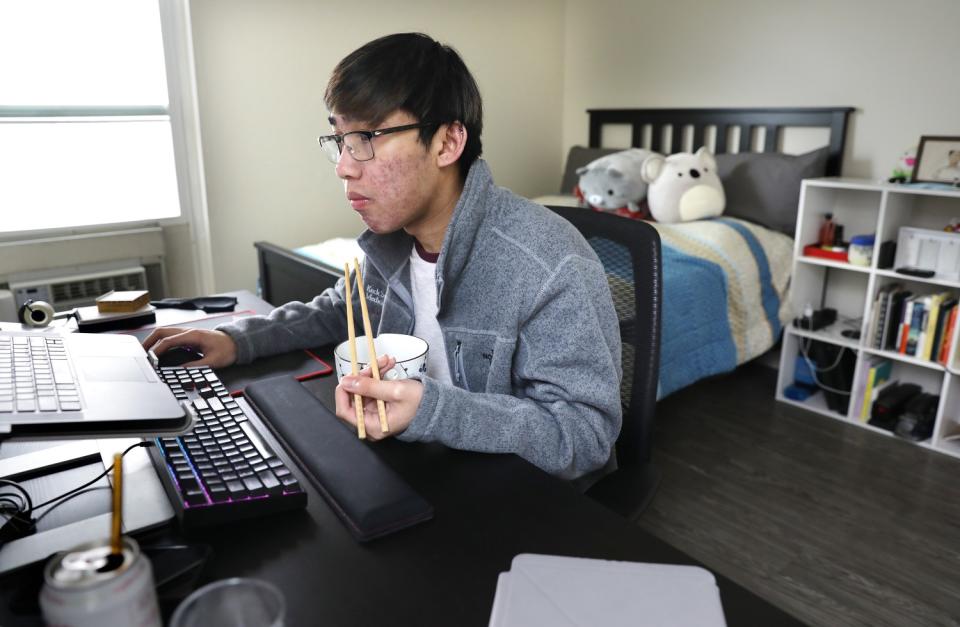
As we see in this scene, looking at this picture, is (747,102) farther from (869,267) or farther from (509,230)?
(509,230)

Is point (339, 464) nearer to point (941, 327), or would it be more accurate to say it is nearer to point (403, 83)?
point (403, 83)

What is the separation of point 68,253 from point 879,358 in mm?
3345

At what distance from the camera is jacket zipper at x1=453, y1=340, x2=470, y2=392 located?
104 centimetres

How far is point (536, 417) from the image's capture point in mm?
845

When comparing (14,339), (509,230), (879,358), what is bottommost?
(879,358)

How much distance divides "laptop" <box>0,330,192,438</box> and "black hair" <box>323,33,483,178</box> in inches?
18.1

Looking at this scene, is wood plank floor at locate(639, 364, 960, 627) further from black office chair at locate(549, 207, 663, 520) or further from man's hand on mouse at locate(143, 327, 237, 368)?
man's hand on mouse at locate(143, 327, 237, 368)

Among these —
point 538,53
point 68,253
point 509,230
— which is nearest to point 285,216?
point 68,253

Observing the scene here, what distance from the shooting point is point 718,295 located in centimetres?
249

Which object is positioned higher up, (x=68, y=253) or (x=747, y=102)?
(x=747, y=102)

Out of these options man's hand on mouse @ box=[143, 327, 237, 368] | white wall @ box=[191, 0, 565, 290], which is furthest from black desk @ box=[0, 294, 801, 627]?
white wall @ box=[191, 0, 565, 290]

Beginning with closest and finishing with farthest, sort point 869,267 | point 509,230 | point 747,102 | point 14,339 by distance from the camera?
point 14,339 → point 509,230 → point 869,267 → point 747,102

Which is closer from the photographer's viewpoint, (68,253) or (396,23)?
(68,253)

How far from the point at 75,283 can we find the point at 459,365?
2.43 metres
